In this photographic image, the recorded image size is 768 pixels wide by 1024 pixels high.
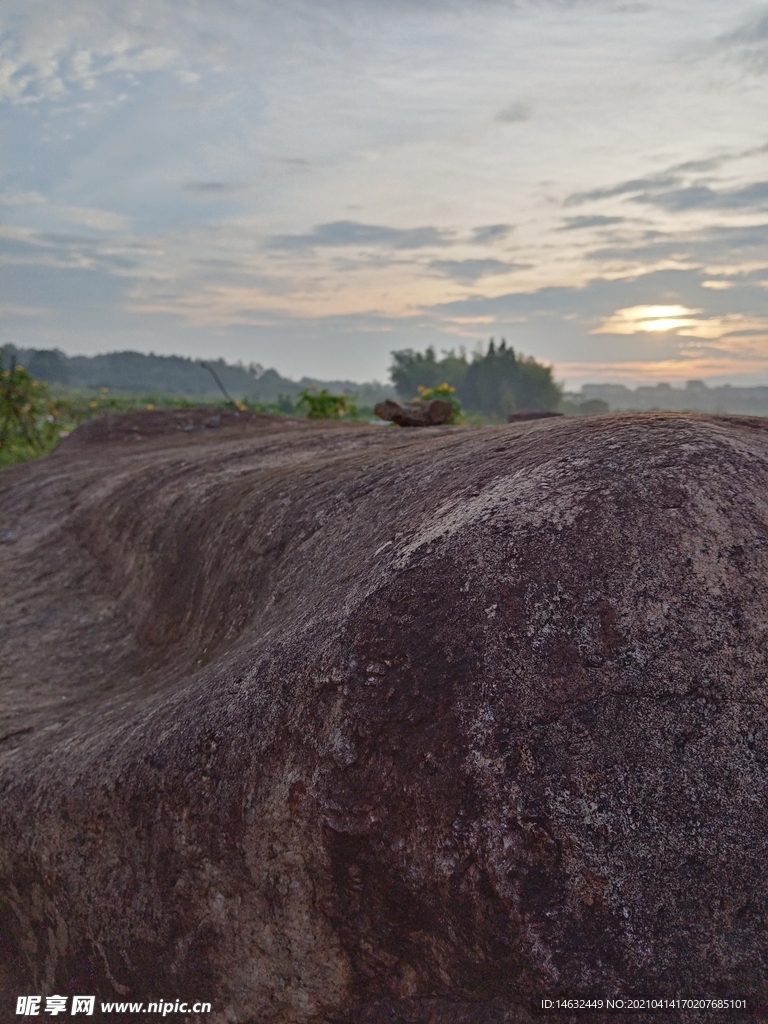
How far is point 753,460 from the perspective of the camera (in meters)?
2.59

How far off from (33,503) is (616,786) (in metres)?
6.52

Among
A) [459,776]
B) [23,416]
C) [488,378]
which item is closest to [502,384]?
[488,378]

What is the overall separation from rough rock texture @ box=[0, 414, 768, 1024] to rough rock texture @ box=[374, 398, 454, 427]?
4885 mm

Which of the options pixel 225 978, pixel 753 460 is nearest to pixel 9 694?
pixel 225 978

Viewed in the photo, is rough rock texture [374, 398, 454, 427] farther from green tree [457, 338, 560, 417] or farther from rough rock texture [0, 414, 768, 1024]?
green tree [457, 338, 560, 417]

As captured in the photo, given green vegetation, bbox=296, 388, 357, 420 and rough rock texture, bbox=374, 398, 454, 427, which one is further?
green vegetation, bbox=296, 388, 357, 420

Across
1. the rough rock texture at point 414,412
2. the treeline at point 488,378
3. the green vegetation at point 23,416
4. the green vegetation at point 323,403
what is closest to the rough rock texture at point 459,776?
the rough rock texture at point 414,412

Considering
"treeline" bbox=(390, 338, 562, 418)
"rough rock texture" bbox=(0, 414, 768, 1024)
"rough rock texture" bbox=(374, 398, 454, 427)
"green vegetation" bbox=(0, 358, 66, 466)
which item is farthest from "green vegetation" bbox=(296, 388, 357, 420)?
"treeline" bbox=(390, 338, 562, 418)

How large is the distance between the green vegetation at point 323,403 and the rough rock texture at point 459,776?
33.4 ft

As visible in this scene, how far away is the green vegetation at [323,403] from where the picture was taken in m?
13.4

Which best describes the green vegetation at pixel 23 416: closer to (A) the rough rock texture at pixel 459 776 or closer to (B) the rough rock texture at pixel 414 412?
(B) the rough rock texture at pixel 414 412

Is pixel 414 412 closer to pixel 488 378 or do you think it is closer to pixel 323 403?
pixel 323 403

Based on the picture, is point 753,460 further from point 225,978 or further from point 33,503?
point 33,503

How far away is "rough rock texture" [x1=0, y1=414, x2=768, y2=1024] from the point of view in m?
2.01
